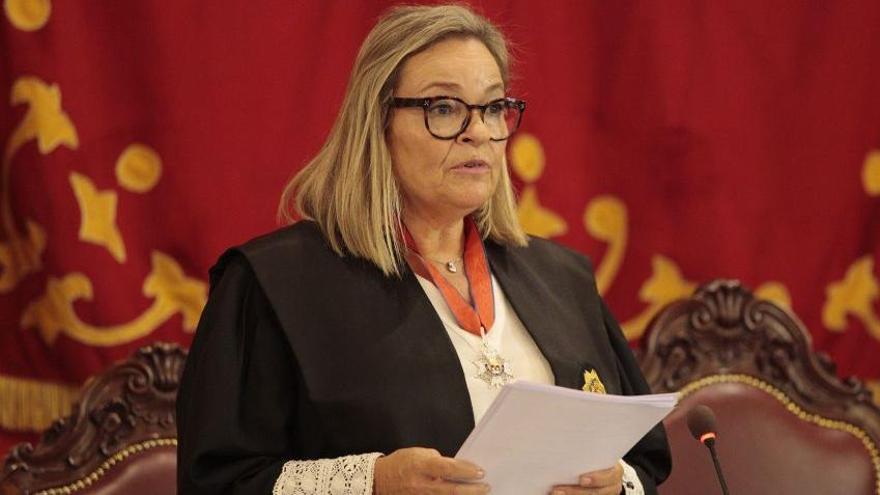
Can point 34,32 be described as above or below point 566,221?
above

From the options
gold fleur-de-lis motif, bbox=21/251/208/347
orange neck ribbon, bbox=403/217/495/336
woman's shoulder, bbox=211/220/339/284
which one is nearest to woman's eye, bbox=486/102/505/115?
orange neck ribbon, bbox=403/217/495/336

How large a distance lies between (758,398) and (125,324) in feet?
5.02

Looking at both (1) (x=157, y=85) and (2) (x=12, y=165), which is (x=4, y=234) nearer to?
(2) (x=12, y=165)

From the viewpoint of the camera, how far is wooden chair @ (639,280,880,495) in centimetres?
321

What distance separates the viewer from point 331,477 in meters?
2.15

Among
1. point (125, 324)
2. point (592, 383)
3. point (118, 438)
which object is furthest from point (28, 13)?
point (592, 383)

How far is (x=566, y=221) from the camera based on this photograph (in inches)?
143

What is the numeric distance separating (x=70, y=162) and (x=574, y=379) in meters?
1.35

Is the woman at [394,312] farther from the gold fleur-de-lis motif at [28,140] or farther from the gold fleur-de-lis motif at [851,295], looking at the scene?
the gold fleur-de-lis motif at [851,295]

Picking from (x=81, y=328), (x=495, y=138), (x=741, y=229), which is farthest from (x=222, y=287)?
(x=741, y=229)

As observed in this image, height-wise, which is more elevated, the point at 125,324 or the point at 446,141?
the point at 446,141

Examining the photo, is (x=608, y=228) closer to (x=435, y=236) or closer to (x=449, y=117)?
(x=435, y=236)

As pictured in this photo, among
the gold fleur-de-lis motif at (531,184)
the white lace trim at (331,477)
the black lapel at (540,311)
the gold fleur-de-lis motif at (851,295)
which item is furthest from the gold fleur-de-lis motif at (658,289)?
the white lace trim at (331,477)

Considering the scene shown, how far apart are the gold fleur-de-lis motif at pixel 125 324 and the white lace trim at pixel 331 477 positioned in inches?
43.3
